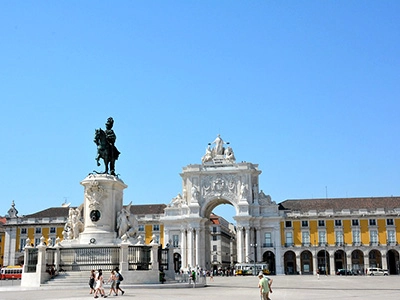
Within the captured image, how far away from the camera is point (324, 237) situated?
84.4 meters

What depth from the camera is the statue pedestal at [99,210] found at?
27125 mm

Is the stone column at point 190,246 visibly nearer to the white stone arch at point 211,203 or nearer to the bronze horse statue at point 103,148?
the white stone arch at point 211,203

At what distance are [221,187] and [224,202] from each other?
9.54 ft

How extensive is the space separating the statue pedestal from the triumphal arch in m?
56.4

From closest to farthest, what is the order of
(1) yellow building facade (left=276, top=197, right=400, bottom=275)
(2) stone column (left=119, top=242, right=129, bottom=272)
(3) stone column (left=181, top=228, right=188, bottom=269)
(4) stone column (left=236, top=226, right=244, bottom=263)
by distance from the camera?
1. (2) stone column (left=119, top=242, right=129, bottom=272)
2. (4) stone column (left=236, top=226, right=244, bottom=263)
3. (1) yellow building facade (left=276, top=197, right=400, bottom=275)
4. (3) stone column (left=181, top=228, right=188, bottom=269)

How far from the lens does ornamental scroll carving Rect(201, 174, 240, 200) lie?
281 feet

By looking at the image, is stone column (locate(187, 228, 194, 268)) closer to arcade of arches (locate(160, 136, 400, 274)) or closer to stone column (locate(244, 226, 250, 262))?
arcade of arches (locate(160, 136, 400, 274))

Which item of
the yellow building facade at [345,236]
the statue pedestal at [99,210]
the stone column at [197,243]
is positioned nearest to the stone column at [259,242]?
the yellow building facade at [345,236]

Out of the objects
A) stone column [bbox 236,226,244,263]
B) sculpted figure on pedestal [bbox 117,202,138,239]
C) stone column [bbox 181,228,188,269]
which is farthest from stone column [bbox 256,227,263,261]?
sculpted figure on pedestal [bbox 117,202,138,239]

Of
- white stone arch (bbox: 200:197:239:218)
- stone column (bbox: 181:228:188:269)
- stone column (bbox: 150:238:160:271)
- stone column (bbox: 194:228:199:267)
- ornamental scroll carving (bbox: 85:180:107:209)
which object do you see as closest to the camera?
stone column (bbox: 150:238:160:271)

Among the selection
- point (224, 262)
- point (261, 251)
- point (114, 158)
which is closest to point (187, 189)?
point (261, 251)

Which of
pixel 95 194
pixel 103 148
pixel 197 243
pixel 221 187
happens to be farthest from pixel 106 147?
pixel 221 187

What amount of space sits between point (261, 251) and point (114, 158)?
190ft

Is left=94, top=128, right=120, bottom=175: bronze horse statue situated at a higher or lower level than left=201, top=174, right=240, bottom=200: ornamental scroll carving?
lower
